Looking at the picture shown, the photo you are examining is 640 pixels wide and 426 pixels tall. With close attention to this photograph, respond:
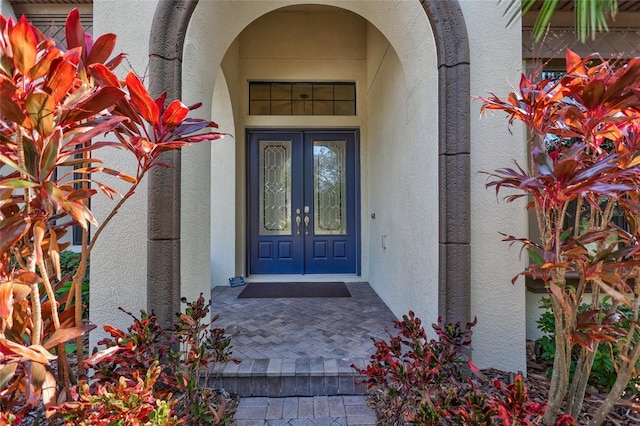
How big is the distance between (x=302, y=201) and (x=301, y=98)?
1.65 metres

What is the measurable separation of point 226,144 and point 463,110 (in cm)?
341

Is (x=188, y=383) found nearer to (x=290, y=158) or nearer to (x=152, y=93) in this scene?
(x=152, y=93)

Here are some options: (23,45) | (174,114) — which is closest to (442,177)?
(174,114)

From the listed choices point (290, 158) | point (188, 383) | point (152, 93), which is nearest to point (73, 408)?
point (188, 383)

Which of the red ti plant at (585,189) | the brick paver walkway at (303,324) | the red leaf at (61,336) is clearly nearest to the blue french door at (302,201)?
the brick paver walkway at (303,324)

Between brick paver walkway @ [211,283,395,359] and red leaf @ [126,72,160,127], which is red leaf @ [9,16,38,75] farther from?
brick paver walkway @ [211,283,395,359]

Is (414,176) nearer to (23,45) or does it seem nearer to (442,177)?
(442,177)

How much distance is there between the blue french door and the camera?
4.86 metres

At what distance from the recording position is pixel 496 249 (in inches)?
80.4

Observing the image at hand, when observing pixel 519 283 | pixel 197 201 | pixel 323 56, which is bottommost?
pixel 519 283

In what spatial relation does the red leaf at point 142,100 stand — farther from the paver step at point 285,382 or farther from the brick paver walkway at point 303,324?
the paver step at point 285,382

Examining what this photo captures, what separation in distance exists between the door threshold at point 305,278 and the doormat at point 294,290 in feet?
0.56

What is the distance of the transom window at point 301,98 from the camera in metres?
4.83

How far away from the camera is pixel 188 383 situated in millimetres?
1521
